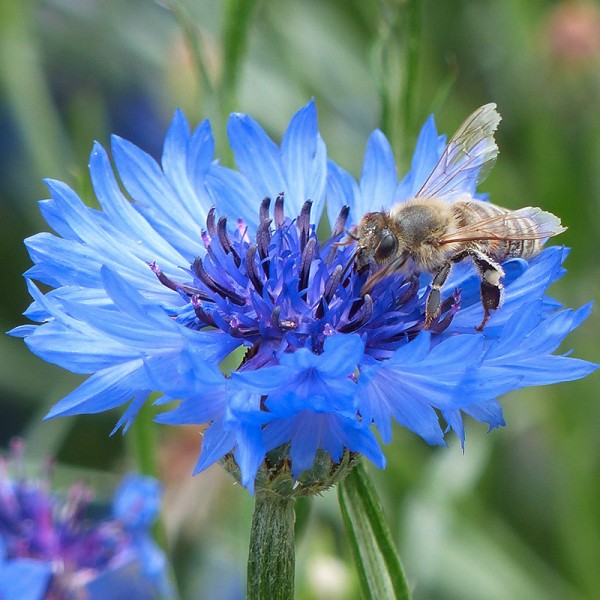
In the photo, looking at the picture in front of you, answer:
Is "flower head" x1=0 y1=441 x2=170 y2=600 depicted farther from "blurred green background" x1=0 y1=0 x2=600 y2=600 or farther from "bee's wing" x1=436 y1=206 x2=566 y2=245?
"bee's wing" x1=436 y1=206 x2=566 y2=245

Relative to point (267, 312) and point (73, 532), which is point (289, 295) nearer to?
point (267, 312)

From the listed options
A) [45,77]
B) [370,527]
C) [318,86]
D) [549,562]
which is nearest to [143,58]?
[45,77]

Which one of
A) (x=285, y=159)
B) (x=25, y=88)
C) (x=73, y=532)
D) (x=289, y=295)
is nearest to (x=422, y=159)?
(x=285, y=159)

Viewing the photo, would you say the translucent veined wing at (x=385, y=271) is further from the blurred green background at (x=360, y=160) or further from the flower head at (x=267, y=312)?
the blurred green background at (x=360, y=160)

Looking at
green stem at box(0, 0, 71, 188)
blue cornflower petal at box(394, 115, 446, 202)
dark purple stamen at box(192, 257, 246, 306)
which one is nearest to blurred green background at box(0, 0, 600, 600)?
green stem at box(0, 0, 71, 188)

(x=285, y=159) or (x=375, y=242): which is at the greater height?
(x=285, y=159)

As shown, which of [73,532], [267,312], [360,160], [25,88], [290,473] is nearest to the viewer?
[290,473]
